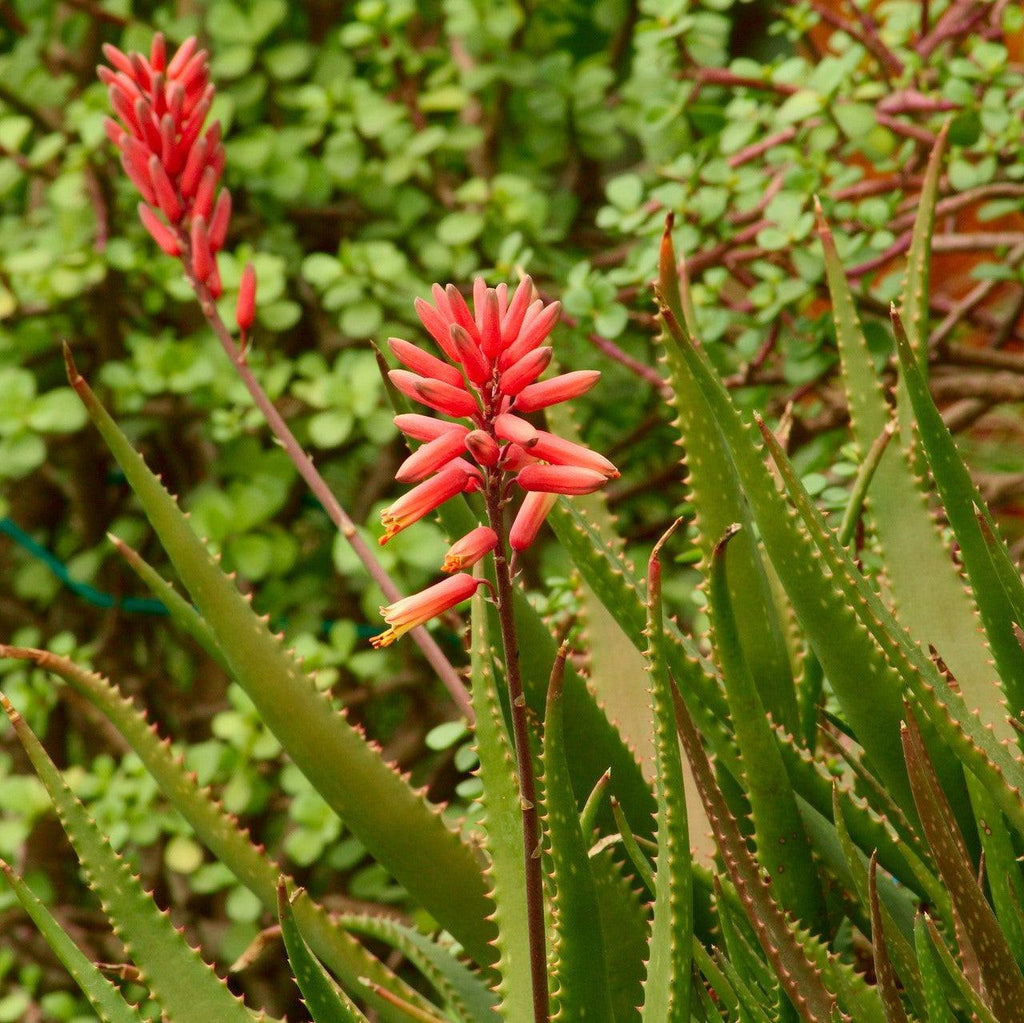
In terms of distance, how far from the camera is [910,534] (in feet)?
3.27

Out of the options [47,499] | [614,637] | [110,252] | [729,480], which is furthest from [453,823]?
[47,499]

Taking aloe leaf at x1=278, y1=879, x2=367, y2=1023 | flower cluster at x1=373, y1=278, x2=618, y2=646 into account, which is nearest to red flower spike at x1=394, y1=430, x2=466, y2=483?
flower cluster at x1=373, y1=278, x2=618, y2=646

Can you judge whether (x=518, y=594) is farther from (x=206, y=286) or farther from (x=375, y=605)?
(x=375, y=605)

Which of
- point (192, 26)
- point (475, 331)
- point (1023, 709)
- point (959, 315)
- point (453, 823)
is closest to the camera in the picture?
point (475, 331)

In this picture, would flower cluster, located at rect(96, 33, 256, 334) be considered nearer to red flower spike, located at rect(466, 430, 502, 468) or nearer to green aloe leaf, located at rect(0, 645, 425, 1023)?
green aloe leaf, located at rect(0, 645, 425, 1023)

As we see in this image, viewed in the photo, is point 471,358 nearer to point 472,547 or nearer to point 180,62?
point 472,547

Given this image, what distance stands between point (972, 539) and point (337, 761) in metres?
0.42

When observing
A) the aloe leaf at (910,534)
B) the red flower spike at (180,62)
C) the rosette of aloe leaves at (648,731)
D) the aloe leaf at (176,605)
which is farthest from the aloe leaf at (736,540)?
the red flower spike at (180,62)

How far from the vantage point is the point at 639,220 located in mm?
1600

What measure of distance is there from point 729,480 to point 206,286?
453 millimetres

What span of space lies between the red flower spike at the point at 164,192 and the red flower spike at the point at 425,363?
1.52 feet

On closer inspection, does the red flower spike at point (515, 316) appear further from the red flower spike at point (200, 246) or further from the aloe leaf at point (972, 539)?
the red flower spike at point (200, 246)

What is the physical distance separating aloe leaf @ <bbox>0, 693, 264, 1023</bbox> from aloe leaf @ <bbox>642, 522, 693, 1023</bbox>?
280 mm

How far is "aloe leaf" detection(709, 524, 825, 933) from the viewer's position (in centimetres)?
72
